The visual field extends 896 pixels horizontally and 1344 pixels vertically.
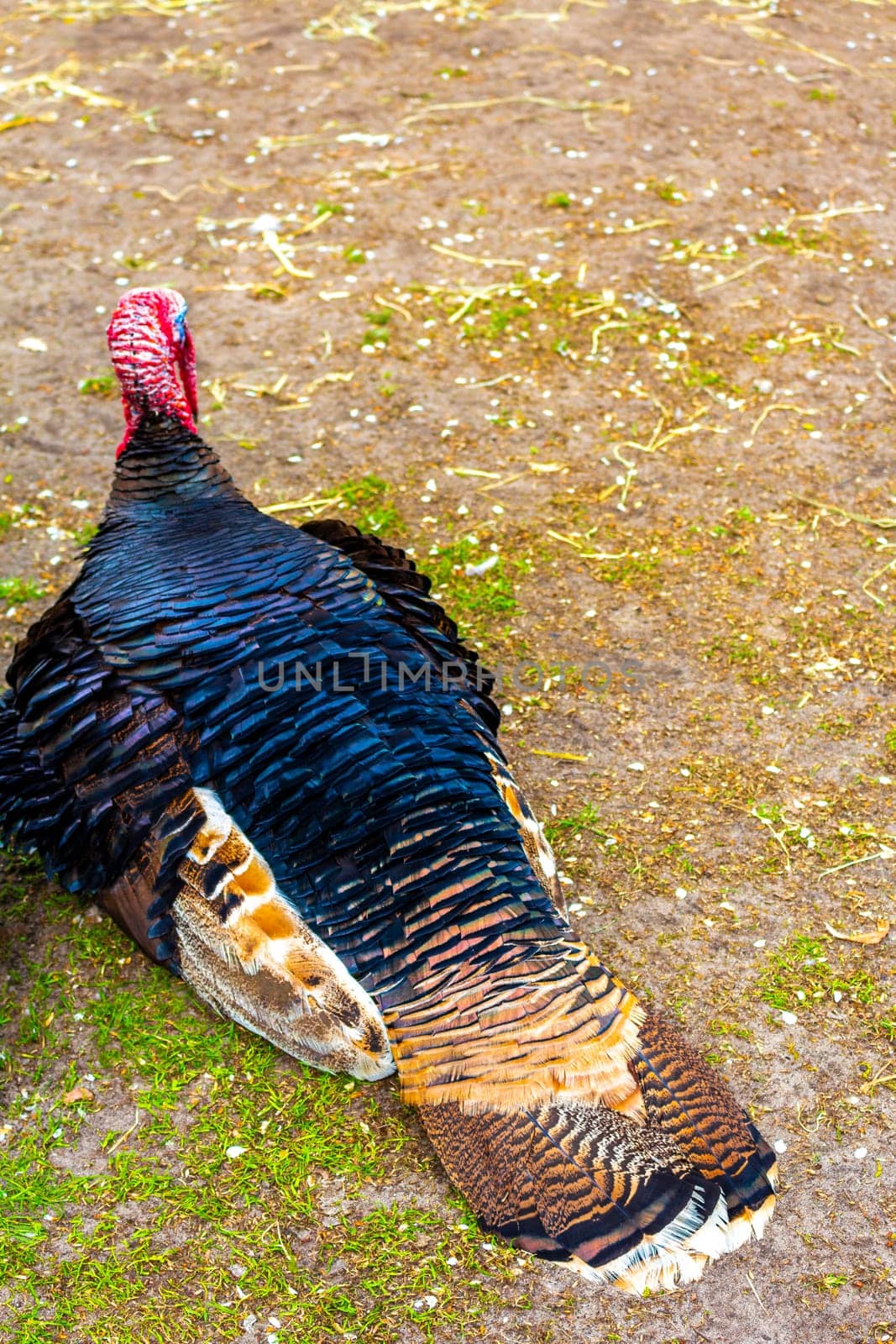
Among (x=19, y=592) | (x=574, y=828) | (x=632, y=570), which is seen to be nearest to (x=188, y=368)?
(x=19, y=592)

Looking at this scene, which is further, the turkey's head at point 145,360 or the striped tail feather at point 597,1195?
the turkey's head at point 145,360

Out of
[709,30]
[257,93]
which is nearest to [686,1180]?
[257,93]

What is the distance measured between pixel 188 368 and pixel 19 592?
1.21 metres

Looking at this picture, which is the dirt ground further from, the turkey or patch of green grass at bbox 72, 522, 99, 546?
the turkey

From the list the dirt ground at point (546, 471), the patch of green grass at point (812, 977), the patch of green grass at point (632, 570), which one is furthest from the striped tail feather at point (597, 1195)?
the patch of green grass at point (632, 570)

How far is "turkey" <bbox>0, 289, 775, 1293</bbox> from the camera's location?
9.93ft

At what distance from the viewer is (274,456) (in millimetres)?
5914

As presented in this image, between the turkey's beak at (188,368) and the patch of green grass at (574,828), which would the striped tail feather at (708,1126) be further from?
the turkey's beak at (188,368)

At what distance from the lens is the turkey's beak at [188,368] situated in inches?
184

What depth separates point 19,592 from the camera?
5.14m

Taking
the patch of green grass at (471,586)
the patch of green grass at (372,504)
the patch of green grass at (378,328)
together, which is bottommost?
the patch of green grass at (471,586)

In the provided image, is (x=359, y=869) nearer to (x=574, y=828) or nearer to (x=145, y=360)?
(x=574, y=828)

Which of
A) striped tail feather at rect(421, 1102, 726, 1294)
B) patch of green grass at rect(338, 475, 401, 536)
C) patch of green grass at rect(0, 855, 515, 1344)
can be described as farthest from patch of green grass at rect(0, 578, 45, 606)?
striped tail feather at rect(421, 1102, 726, 1294)

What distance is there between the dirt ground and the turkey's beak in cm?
94
